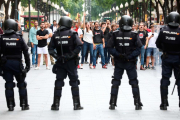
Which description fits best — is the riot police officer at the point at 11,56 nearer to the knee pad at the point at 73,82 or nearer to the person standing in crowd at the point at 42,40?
the knee pad at the point at 73,82

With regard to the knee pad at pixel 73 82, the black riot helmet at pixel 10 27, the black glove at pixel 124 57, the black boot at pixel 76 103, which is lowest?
the black boot at pixel 76 103

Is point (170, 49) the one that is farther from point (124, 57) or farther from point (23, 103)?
point (23, 103)

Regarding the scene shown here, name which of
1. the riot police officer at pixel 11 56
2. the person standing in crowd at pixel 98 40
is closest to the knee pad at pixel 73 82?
the riot police officer at pixel 11 56

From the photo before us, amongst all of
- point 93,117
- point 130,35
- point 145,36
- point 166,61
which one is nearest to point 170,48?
point 166,61

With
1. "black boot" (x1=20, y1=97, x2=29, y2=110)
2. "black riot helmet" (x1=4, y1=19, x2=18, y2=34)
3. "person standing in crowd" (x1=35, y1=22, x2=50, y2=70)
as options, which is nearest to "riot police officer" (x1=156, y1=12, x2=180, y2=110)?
"black boot" (x1=20, y1=97, x2=29, y2=110)

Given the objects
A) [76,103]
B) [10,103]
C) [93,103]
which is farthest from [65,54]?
[93,103]

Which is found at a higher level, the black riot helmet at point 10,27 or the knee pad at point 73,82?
the black riot helmet at point 10,27

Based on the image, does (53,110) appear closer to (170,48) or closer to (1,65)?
(1,65)

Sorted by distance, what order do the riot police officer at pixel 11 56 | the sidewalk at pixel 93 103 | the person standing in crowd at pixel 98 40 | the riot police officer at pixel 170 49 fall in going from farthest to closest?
1. the person standing in crowd at pixel 98 40
2. the riot police officer at pixel 170 49
3. the riot police officer at pixel 11 56
4. the sidewalk at pixel 93 103

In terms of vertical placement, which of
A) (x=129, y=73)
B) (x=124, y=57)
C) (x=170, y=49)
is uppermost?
(x=170, y=49)

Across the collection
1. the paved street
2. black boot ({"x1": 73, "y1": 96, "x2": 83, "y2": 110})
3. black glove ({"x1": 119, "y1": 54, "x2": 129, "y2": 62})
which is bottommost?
the paved street

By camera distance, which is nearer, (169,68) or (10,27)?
(10,27)

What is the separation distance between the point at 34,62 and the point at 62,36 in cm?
1028

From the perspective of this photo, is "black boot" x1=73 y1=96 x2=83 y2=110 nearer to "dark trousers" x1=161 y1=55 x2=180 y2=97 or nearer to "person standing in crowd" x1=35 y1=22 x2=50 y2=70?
"dark trousers" x1=161 y1=55 x2=180 y2=97
